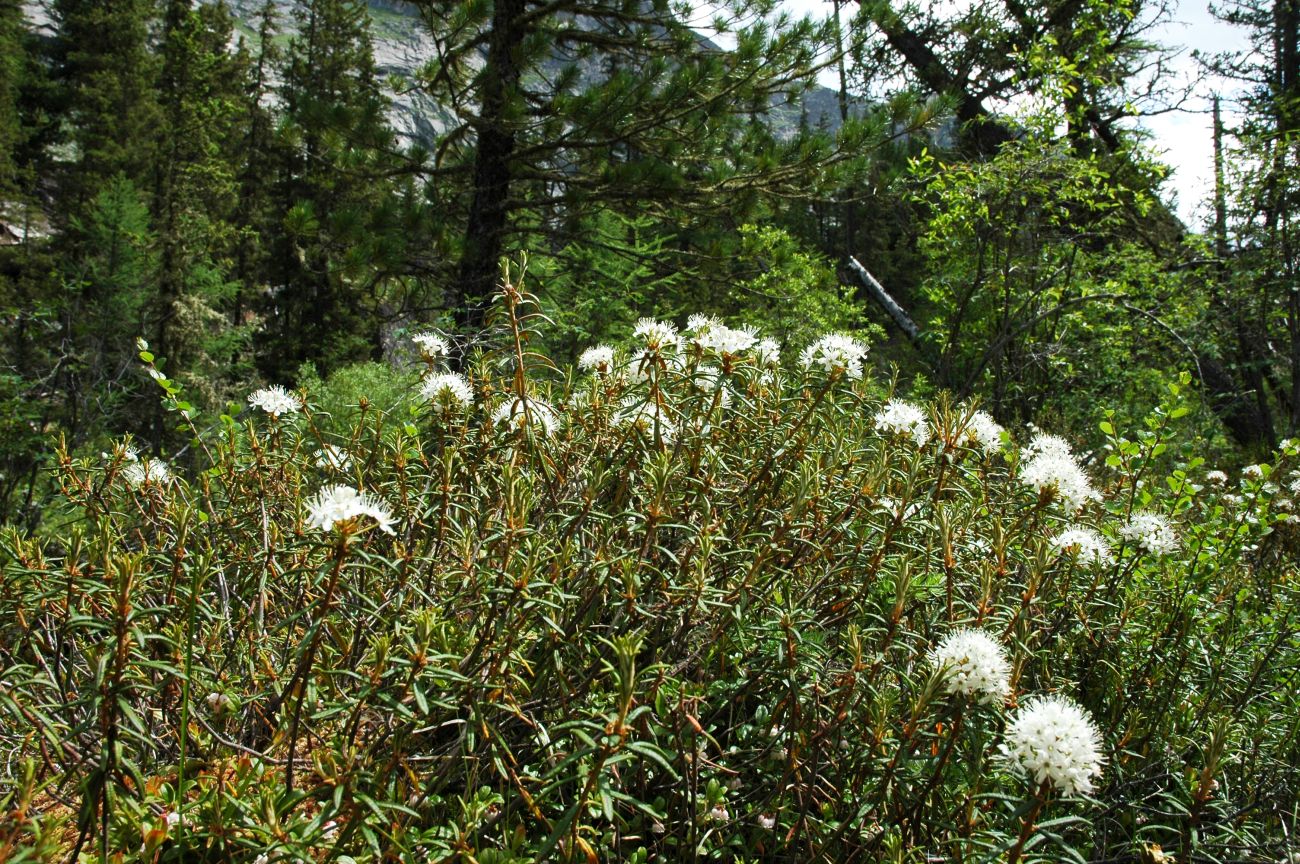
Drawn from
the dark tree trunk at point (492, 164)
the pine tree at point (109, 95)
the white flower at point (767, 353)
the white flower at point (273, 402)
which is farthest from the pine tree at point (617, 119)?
the pine tree at point (109, 95)

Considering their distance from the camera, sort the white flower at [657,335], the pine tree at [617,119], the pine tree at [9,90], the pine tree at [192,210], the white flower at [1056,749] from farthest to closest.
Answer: the pine tree at [9,90]
the pine tree at [192,210]
the pine tree at [617,119]
the white flower at [657,335]
the white flower at [1056,749]

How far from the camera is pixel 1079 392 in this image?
24.5ft

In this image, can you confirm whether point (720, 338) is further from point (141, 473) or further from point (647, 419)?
point (141, 473)

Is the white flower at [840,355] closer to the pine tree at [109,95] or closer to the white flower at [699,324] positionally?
the white flower at [699,324]

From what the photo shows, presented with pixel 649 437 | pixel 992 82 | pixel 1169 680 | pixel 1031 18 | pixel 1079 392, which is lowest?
pixel 1169 680

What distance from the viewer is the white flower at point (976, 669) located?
4.20 feet

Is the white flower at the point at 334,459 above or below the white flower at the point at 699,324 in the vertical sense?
below

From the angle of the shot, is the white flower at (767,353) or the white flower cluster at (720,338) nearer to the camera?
the white flower cluster at (720,338)

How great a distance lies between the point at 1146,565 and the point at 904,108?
6.57 m

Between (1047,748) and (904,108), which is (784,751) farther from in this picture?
(904,108)

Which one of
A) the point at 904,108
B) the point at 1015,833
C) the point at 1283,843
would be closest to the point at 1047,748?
the point at 1015,833

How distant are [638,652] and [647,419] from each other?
759 millimetres

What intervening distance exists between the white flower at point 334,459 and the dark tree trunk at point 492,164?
4760 mm

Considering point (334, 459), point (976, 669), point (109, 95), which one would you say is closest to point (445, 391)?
point (334, 459)
